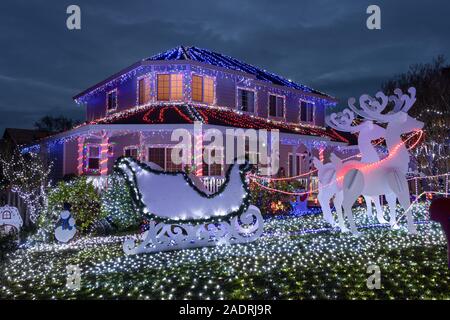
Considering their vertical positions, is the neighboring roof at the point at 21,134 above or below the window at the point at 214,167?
above

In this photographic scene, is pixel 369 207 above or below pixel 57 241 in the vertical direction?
above

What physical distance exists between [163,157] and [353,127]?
10642mm

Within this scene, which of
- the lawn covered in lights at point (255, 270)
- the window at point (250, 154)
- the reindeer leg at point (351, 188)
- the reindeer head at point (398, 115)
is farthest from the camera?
the window at point (250, 154)

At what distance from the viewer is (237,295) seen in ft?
19.3

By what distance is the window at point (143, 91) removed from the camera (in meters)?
20.2

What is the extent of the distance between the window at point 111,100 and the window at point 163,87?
3.96 meters

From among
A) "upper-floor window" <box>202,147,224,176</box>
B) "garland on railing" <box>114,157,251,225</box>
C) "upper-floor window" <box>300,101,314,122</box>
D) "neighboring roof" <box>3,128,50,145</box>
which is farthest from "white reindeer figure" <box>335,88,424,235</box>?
"neighboring roof" <box>3,128,50,145</box>

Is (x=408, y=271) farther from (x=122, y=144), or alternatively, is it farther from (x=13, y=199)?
(x=122, y=144)

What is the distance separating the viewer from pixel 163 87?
64.8 feet

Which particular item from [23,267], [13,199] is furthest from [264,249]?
[13,199]

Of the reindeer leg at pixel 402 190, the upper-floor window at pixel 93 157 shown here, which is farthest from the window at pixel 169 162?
the reindeer leg at pixel 402 190

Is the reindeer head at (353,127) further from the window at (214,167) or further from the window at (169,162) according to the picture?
the window at (169,162)

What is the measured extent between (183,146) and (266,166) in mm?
5280
